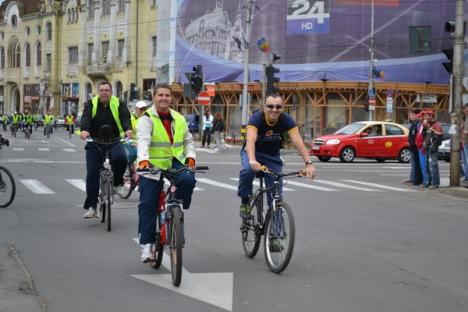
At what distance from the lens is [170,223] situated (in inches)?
276

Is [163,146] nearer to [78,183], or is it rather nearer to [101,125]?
[101,125]

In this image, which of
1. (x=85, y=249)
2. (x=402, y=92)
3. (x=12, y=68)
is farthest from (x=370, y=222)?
(x=12, y=68)

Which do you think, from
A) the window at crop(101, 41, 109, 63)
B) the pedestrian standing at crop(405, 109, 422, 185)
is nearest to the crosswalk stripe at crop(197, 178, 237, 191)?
the pedestrian standing at crop(405, 109, 422, 185)

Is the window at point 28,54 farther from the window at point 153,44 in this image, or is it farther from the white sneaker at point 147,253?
the white sneaker at point 147,253

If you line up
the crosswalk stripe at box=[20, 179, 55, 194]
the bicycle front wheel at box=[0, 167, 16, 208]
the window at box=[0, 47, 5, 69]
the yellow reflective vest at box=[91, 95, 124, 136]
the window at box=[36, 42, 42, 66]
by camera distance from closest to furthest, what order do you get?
the yellow reflective vest at box=[91, 95, 124, 136], the bicycle front wheel at box=[0, 167, 16, 208], the crosswalk stripe at box=[20, 179, 55, 194], the window at box=[36, 42, 42, 66], the window at box=[0, 47, 5, 69]

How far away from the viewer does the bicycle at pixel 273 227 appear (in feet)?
24.1

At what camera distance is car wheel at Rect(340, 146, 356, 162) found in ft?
93.9

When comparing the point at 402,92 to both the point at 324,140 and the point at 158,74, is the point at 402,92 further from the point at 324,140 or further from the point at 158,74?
the point at 158,74

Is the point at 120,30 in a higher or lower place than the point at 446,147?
higher

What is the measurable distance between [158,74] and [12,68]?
36483 mm

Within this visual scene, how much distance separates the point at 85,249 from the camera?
870 cm

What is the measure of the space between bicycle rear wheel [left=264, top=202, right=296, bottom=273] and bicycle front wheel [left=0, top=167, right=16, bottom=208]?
19.1 feet

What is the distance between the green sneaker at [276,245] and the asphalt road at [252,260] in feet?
0.78

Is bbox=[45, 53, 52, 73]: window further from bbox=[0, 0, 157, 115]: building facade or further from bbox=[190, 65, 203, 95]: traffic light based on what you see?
bbox=[190, 65, 203, 95]: traffic light
